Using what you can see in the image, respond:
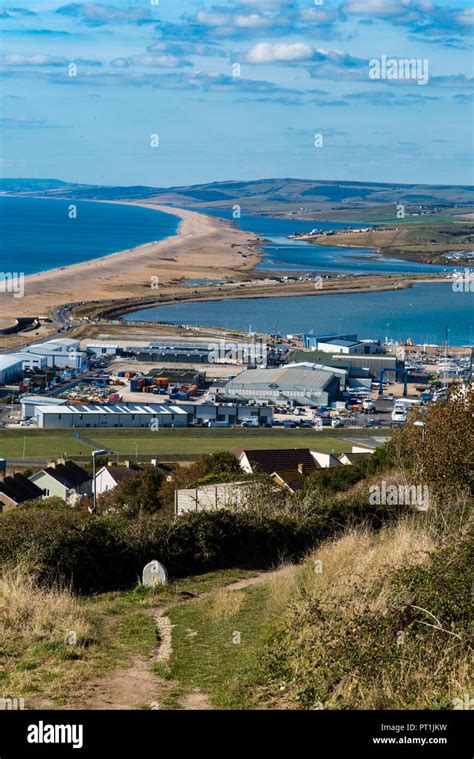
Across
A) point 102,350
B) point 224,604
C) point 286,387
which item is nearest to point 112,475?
point 224,604

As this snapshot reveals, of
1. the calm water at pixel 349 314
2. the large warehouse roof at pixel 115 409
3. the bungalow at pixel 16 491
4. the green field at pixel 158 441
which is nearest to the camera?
the bungalow at pixel 16 491

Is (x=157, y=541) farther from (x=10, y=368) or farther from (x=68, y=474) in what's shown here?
(x=10, y=368)


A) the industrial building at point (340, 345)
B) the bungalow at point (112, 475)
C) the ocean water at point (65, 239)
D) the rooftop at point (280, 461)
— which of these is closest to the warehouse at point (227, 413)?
the bungalow at point (112, 475)

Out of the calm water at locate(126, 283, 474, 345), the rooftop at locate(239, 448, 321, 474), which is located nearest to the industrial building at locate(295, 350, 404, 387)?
the calm water at locate(126, 283, 474, 345)

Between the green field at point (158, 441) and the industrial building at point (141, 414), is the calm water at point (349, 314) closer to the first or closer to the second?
the industrial building at point (141, 414)

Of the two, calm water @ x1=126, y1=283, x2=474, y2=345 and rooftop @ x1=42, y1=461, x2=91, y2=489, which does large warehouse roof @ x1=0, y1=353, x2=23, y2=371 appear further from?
rooftop @ x1=42, y1=461, x2=91, y2=489

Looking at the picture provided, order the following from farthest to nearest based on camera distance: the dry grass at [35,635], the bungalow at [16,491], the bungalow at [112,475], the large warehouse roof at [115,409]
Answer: the large warehouse roof at [115,409] → the bungalow at [112,475] → the bungalow at [16,491] → the dry grass at [35,635]
